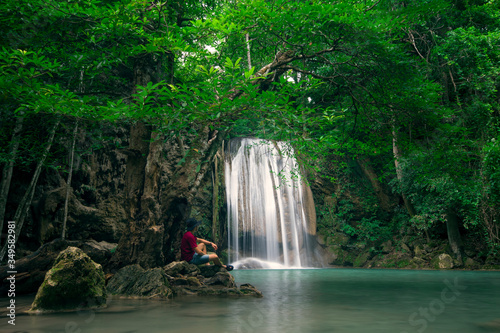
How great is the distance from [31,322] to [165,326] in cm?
155

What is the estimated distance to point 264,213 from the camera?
18094mm

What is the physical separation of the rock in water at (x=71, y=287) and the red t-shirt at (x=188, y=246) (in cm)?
268

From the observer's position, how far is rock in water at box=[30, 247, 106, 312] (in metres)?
4.51

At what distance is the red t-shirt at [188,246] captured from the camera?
762 centimetres

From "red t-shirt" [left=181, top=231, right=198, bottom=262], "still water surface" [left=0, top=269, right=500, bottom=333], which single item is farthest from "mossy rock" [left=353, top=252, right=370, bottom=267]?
"red t-shirt" [left=181, top=231, right=198, bottom=262]

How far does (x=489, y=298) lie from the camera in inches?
231

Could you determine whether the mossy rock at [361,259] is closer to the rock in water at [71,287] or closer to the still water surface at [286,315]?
the still water surface at [286,315]

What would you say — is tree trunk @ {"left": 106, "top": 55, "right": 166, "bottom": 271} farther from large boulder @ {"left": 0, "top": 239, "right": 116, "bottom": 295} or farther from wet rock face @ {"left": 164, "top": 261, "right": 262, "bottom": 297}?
large boulder @ {"left": 0, "top": 239, "right": 116, "bottom": 295}

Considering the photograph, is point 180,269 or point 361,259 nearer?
point 180,269

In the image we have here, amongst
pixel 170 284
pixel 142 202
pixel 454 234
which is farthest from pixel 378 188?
pixel 170 284

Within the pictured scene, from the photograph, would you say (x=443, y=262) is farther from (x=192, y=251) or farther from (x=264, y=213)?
(x=192, y=251)

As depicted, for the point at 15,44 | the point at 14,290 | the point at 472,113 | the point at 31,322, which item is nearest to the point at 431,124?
the point at 472,113

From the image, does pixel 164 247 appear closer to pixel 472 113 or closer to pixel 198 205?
pixel 198 205

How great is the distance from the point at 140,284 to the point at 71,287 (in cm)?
170
